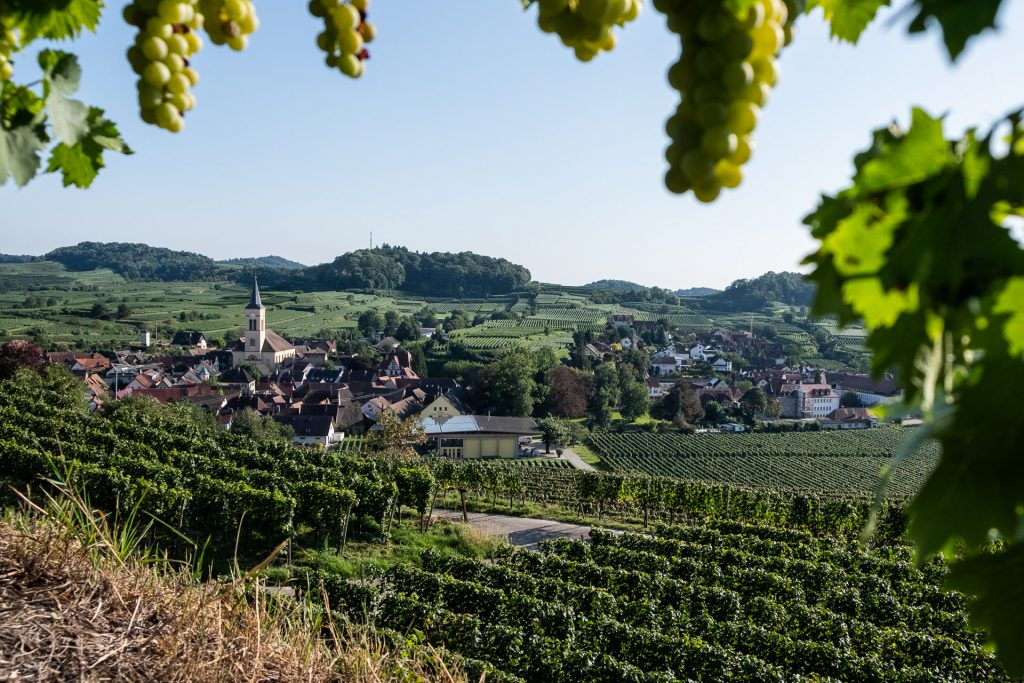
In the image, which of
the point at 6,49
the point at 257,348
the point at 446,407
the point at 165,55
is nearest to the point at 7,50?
the point at 6,49

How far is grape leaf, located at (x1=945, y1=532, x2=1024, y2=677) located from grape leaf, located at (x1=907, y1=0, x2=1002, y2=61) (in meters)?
0.61

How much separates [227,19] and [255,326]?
287ft

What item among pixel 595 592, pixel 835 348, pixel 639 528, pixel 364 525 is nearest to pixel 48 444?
pixel 364 525

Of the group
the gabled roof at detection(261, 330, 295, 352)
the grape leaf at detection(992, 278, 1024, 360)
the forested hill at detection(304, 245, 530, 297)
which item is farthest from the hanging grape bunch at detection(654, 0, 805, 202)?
the forested hill at detection(304, 245, 530, 297)

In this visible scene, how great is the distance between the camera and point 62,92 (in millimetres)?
1404

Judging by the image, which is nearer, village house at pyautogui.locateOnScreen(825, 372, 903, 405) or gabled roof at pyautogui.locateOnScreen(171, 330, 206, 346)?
village house at pyautogui.locateOnScreen(825, 372, 903, 405)

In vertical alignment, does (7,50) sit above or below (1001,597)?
above

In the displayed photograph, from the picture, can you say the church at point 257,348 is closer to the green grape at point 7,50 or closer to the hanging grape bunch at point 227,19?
the green grape at point 7,50

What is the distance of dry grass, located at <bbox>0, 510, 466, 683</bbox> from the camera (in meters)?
2.81

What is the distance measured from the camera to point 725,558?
16781 mm

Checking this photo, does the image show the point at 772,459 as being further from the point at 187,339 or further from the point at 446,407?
the point at 187,339

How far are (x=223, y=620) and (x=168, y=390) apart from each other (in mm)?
65835

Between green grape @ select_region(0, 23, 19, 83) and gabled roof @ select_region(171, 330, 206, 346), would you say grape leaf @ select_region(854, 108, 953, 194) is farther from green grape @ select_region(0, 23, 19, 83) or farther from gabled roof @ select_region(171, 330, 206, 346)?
gabled roof @ select_region(171, 330, 206, 346)

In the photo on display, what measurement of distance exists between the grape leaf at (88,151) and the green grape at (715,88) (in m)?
1.18
